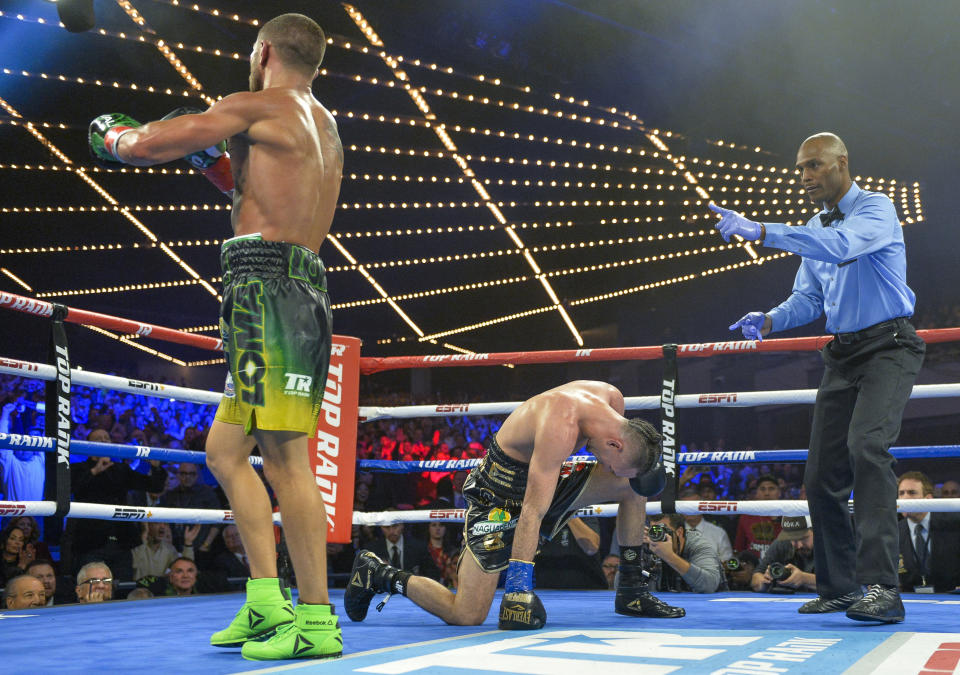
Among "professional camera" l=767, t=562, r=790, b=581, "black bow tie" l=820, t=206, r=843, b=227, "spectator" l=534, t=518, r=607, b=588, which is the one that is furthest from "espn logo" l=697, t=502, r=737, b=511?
"black bow tie" l=820, t=206, r=843, b=227

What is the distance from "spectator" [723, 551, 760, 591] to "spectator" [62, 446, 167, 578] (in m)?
2.94

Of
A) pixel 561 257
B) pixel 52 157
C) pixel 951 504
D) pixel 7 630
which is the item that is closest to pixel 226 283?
pixel 7 630

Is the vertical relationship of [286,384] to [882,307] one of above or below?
below

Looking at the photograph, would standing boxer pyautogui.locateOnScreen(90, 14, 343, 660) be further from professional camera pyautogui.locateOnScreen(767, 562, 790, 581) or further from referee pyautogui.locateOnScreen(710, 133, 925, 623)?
professional camera pyautogui.locateOnScreen(767, 562, 790, 581)

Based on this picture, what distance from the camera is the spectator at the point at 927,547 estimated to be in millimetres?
3145

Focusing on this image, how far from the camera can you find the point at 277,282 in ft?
5.56

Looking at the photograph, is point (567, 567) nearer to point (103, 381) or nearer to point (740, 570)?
point (740, 570)

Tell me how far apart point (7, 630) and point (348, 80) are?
468 cm

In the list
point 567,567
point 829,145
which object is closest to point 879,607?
point 829,145

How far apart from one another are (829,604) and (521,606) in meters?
0.94

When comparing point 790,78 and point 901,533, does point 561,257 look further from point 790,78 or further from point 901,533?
point 901,533

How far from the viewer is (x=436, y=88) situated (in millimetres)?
6137

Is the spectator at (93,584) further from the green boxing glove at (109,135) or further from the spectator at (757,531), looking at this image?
the spectator at (757,531)

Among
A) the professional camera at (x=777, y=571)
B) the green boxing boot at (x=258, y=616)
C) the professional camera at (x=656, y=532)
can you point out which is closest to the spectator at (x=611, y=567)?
the professional camera at (x=777, y=571)
